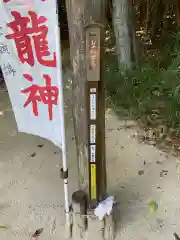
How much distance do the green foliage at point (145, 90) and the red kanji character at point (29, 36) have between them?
2.22 meters

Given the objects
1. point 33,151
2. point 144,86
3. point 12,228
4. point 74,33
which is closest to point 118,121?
point 144,86

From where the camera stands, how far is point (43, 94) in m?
2.79

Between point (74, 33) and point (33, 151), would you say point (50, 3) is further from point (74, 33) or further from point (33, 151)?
point (33, 151)

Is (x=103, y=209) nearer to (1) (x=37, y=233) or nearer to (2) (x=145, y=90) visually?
(1) (x=37, y=233)

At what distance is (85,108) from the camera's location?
2.69 metres

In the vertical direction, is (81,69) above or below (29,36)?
below

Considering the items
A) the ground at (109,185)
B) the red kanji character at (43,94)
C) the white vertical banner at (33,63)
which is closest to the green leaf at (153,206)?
the ground at (109,185)

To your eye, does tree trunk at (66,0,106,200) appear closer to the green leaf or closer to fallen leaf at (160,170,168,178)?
the green leaf

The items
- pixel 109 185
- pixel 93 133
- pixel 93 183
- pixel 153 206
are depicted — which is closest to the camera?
pixel 93 133

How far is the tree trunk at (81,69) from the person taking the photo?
7.92ft

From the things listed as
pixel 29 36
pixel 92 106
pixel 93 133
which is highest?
pixel 29 36

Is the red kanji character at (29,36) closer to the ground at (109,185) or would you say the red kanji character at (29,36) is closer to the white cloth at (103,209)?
the white cloth at (103,209)

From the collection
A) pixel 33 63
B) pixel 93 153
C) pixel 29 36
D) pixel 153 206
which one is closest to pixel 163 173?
pixel 153 206

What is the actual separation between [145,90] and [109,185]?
1.67 meters
